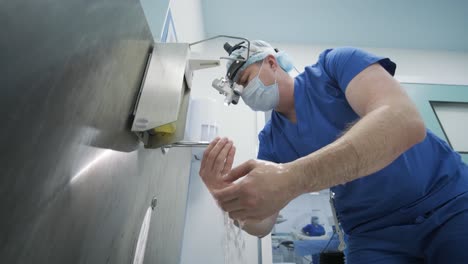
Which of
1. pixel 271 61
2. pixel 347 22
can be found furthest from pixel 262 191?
pixel 347 22

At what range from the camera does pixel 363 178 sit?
0.64 m

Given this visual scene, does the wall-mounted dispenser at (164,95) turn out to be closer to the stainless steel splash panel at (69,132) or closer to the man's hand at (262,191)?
the stainless steel splash panel at (69,132)

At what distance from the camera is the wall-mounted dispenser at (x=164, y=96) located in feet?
1.39

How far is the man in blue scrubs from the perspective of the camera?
14.3 inches

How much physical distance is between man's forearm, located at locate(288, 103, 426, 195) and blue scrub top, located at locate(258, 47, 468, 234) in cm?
23

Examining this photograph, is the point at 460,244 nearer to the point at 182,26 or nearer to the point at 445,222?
the point at 445,222

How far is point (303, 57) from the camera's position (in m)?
1.78

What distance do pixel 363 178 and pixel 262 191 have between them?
432mm

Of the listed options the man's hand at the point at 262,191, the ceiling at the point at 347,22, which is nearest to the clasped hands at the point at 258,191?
the man's hand at the point at 262,191

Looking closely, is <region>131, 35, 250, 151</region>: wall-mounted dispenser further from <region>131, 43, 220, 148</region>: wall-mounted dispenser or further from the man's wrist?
the man's wrist

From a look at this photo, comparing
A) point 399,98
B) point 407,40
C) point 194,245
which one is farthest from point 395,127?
point 407,40

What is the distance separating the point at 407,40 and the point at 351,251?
1.92m

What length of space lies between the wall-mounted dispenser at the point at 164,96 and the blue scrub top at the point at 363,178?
0.37 m

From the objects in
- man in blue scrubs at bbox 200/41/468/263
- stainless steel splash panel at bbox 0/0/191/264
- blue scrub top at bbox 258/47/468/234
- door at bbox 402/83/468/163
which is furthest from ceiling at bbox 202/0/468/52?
stainless steel splash panel at bbox 0/0/191/264
